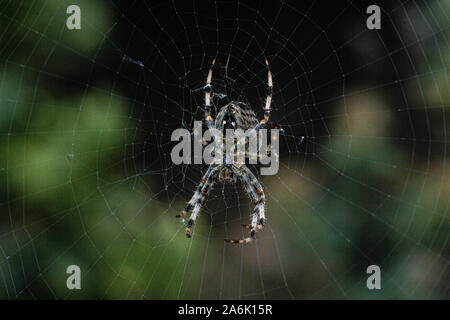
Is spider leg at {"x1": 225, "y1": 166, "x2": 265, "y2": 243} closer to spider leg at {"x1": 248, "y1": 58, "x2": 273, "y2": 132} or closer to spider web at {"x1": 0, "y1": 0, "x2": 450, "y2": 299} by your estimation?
spider web at {"x1": 0, "y1": 0, "x2": 450, "y2": 299}

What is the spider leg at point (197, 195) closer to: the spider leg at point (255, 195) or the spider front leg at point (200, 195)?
the spider front leg at point (200, 195)

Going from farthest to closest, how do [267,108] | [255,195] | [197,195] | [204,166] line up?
[204,166] → [255,195] → [197,195] → [267,108]

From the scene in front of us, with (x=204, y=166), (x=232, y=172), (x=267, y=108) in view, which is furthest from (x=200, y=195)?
(x=267, y=108)

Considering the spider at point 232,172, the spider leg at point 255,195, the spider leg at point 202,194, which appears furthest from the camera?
the spider leg at point 255,195

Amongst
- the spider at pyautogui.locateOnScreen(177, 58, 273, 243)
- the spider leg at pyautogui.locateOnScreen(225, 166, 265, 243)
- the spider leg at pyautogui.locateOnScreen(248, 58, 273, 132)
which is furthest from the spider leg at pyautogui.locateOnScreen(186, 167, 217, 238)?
the spider leg at pyautogui.locateOnScreen(248, 58, 273, 132)

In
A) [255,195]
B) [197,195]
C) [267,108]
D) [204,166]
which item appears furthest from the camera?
[204,166]

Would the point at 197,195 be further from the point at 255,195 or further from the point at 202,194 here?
the point at 255,195

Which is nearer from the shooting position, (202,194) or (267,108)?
(267,108)

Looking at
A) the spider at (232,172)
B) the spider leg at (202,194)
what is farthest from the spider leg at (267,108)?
the spider leg at (202,194)

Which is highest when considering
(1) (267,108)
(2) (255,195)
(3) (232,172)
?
(1) (267,108)
